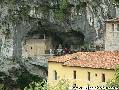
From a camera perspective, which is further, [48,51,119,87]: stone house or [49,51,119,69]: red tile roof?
[49,51,119,69]: red tile roof

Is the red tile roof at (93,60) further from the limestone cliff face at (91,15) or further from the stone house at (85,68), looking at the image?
the limestone cliff face at (91,15)

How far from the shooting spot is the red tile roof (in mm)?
39234

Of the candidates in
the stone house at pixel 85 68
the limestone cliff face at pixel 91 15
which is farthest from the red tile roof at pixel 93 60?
the limestone cliff face at pixel 91 15

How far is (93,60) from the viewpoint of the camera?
134 feet

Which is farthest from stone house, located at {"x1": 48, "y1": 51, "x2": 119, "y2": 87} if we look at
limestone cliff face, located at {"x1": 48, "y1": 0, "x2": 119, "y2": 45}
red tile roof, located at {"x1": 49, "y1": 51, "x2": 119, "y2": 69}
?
limestone cliff face, located at {"x1": 48, "y1": 0, "x2": 119, "y2": 45}

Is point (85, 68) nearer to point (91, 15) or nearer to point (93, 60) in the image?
point (93, 60)

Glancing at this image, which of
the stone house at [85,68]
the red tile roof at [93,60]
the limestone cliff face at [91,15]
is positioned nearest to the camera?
the stone house at [85,68]

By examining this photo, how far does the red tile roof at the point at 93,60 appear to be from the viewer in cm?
3923

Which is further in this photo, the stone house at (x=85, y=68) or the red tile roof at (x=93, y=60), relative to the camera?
the red tile roof at (x=93, y=60)

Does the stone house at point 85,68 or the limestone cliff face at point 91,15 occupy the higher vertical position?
the limestone cliff face at point 91,15

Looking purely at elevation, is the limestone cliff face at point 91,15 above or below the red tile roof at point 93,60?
above

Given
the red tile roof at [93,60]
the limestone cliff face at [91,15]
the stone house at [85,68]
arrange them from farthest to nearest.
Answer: the limestone cliff face at [91,15] → the red tile roof at [93,60] → the stone house at [85,68]

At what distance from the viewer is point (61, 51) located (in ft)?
176

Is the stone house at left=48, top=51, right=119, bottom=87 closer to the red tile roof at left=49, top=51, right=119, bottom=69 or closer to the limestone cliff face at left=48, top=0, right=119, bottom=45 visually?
the red tile roof at left=49, top=51, right=119, bottom=69
